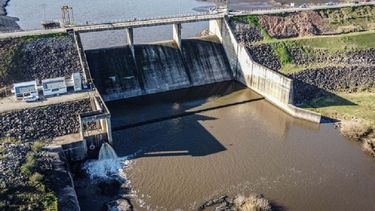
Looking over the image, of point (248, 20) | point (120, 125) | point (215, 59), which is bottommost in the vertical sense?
point (120, 125)

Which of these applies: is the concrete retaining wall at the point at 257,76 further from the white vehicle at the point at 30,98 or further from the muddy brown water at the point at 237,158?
the white vehicle at the point at 30,98

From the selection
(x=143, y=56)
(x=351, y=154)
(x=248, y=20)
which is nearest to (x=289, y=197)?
(x=351, y=154)

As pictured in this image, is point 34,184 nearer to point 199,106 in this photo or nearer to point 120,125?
point 120,125

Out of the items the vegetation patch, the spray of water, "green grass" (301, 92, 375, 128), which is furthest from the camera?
"green grass" (301, 92, 375, 128)

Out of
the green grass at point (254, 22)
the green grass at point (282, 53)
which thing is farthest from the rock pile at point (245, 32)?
the green grass at point (282, 53)

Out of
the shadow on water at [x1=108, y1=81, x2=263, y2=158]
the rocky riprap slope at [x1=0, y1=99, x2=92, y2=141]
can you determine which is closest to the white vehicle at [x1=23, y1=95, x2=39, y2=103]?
the rocky riprap slope at [x1=0, y1=99, x2=92, y2=141]

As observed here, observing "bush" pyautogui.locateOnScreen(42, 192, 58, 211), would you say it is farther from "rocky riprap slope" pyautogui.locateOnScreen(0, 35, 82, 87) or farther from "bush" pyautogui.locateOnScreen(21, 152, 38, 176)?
"rocky riprap slope" pyautogui.locateOnScreen(0, 35, 82, 87)
